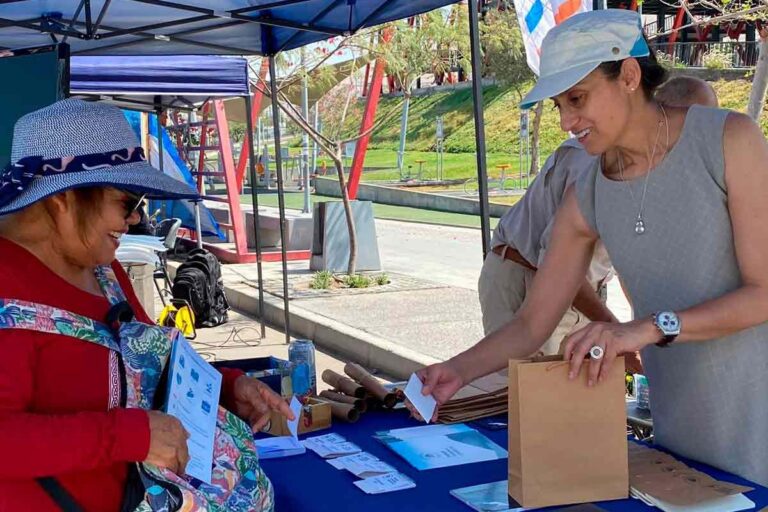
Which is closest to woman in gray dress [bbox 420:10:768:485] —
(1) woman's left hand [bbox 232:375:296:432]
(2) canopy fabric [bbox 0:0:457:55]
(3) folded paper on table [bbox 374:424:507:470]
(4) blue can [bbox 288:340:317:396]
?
(3) folded paper on table [bbox 374:424:507:470]

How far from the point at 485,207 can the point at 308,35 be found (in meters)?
2.16

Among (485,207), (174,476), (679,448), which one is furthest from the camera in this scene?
(485,207)

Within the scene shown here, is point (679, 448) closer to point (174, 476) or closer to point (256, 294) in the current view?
point (174, 476)

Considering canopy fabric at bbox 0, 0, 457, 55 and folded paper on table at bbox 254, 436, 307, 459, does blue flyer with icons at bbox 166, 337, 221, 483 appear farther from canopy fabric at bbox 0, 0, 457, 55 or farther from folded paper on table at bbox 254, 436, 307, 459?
canopy fabric at bbox 0, 0, 457, 55

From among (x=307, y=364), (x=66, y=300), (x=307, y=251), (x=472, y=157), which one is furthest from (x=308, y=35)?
(x=472, y=157)

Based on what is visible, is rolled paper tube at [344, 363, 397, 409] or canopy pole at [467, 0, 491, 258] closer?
rolled paper tube at [344, 363, 397, 409]

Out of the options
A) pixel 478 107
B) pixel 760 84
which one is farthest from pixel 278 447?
pixel 760 84

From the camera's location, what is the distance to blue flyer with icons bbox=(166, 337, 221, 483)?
1.69 meters

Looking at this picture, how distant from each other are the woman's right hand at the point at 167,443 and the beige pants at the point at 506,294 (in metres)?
2.12

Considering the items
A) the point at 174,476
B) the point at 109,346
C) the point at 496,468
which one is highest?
the point at 109,346

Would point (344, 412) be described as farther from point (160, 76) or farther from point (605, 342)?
point (160, 76)

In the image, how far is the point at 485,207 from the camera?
13.7 ft

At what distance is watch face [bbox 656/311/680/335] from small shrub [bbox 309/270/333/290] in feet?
26.9

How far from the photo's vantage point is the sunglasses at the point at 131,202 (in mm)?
1750
